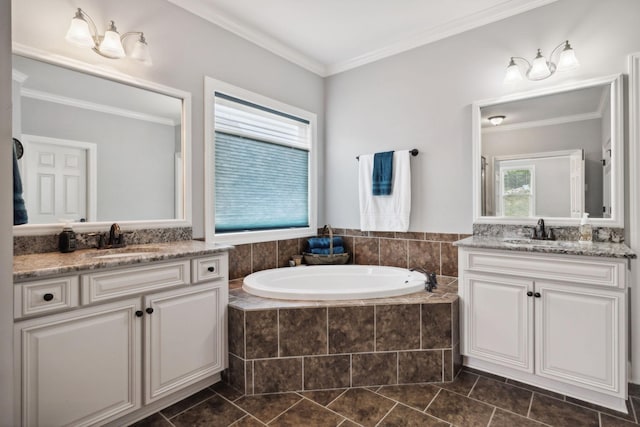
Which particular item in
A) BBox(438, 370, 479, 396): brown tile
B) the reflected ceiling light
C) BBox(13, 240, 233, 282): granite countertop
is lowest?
BBox(438, 370, 479, 396): brown tile

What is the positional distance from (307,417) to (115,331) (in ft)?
3.60

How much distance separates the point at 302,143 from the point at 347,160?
505 mm

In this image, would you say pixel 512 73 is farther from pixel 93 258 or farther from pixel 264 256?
pixel 93 258

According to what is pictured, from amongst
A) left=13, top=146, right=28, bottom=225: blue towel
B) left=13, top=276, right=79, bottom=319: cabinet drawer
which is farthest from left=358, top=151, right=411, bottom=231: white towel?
left=13, top=146, right=28, bottom=225: blue towel

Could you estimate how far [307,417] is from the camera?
73.2 inches

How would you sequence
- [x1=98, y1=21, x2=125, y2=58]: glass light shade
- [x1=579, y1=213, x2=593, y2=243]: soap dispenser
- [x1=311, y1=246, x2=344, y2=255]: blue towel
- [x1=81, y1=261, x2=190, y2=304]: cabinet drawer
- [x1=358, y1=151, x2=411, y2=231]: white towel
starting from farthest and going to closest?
[x1=311, y1=246, x2=344, y2=255]: blue towel < [x1=358, y1=151, x2=411, y2=231]: white towel < [x1=579, y1=213, x2=593, y2=243]: soap dispenser < [x1=98, y1=21, x2=125, y2=58]: glass light shade < [x1=81, y1=261, x2=190, y2=304]: cabinet drawer

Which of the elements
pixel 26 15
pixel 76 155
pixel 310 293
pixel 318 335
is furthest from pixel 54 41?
pixel 318 335

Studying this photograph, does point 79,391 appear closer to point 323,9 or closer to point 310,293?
point 310,293

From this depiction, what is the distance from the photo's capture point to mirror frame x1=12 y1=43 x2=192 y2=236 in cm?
184

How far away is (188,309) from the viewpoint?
6.55ft

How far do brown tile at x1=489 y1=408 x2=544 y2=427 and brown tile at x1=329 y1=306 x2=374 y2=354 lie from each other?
0.75 metres

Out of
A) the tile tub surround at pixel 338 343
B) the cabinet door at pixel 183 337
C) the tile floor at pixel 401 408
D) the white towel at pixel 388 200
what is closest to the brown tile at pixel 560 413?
the tile floor at pixel 401 408

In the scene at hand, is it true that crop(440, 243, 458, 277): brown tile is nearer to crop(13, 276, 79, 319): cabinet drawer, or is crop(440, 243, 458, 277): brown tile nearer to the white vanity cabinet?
the white vanity cabinet

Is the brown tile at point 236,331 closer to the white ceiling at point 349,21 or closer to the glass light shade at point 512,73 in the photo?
the white ceiling at point 349,21
